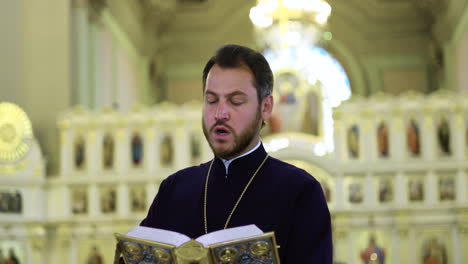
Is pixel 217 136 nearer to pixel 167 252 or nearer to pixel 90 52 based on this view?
pixel 167 252

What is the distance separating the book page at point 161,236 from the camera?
121 inches

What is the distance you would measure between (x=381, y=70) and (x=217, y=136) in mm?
28334

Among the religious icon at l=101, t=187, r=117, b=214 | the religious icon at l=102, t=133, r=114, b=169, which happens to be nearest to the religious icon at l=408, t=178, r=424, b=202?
the religious icon at l=101, t=187, r=117, b=214

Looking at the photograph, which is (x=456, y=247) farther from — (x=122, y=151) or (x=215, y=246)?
(x=215, y=246)

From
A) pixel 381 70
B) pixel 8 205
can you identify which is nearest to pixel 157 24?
pixel 381 70

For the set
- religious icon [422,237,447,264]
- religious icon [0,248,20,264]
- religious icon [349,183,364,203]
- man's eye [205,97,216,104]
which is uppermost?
man's eye [205,97,216,104]

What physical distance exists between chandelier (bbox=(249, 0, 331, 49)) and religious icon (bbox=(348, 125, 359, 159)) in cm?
479

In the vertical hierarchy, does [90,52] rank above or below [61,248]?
above

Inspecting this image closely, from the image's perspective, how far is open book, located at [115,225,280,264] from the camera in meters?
2.98

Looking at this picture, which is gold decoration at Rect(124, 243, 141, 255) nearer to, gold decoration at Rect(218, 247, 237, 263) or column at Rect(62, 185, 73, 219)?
gold decoration at Rect(218, 247, 237, 263)

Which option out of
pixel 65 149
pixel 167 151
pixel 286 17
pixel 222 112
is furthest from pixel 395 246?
pixel 222 112

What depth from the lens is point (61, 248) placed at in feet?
57.3

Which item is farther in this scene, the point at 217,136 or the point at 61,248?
the point at 61,248

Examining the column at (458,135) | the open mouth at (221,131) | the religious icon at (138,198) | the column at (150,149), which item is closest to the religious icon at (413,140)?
the column at (458,135)
